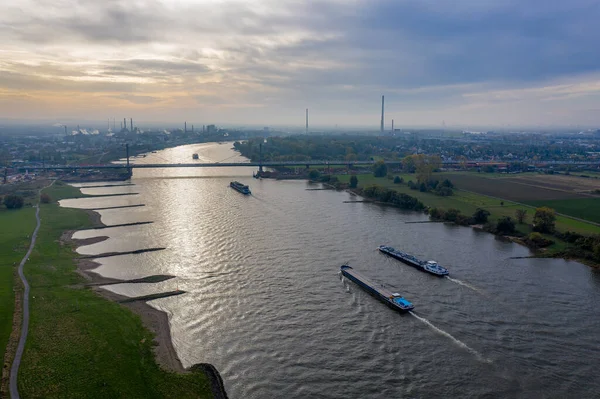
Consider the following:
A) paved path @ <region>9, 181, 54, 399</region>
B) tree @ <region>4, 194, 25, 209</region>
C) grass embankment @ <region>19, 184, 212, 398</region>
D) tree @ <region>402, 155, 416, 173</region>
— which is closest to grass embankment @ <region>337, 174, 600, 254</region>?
tree @ <region>402, 155, 416, 173</region>

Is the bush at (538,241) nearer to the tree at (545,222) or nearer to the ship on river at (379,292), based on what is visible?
the tree at (545,222)

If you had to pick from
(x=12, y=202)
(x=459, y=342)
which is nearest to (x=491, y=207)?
(x=459, y=342)

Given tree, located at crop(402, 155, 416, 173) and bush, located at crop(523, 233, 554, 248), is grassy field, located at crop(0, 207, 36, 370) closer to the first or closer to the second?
bush, located at crop(523, 233, 554, 248)

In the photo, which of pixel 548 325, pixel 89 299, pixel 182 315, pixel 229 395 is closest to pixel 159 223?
pixel 89 299

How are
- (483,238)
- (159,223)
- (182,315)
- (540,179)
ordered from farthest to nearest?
(540,179) < (159,223) < (483,238) < (182,315)

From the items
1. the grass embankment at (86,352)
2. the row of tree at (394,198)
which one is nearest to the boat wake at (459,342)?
the grass embankment at (86,352)

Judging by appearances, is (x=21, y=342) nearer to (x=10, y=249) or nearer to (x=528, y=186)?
(x=10, y=249)

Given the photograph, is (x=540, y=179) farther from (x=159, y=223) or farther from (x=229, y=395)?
(x=229, y=395)
